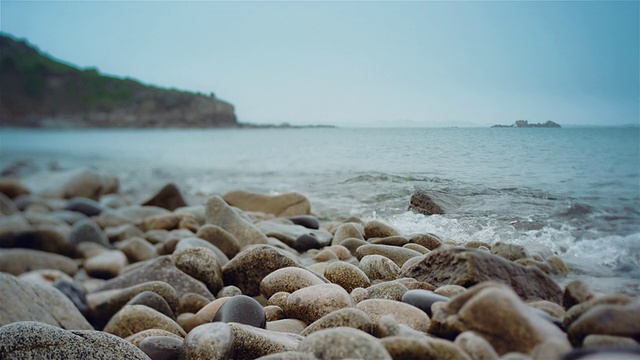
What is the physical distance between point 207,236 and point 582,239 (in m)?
3.09

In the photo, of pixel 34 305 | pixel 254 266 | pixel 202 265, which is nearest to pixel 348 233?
pixel 254 266

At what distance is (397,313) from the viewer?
4.00 ft

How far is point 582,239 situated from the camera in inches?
50.4

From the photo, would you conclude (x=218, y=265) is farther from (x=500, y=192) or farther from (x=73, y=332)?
(x=500, y=192)

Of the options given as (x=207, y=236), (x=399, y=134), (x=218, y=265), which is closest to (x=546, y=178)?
(x=399, y=134)

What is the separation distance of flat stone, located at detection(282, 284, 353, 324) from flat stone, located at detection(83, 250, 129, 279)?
4.34 meters

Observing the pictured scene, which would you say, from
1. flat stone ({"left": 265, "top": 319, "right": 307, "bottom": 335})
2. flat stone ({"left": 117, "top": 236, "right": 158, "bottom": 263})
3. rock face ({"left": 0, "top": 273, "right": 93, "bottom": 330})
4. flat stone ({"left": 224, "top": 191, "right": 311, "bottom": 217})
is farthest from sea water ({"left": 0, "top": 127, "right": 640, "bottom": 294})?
flat stone ({"left": 117, "top": 236, "right": 158, "bottom": 263})

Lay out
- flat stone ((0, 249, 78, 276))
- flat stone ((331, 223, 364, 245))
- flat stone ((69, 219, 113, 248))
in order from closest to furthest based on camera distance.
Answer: flat stone ((331, 223, 364, 245)) → flat stone ((0, 249, 78, 276)) → flat stone ((69, 219, 113, 248))

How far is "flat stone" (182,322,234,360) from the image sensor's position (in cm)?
156

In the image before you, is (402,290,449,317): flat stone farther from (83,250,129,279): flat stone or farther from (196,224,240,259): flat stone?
(83,250,129,279): flat stone

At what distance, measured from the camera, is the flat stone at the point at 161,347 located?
190cm

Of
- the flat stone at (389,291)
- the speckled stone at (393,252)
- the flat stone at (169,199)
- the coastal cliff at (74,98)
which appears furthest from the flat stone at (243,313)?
the coastal cliff at (74,98)

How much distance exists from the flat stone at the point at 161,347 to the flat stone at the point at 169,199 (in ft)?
21.7

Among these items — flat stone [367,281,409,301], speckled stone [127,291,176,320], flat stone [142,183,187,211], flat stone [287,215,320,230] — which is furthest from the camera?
flat stone [142,183,187,211]
